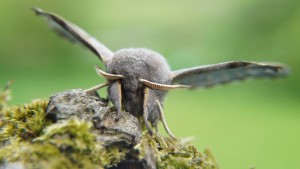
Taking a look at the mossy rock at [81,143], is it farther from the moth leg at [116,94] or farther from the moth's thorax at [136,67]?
the moth's thorax at [136,67]

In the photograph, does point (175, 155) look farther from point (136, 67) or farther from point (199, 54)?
point (199, 54)

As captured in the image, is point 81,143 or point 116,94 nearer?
point 81,143

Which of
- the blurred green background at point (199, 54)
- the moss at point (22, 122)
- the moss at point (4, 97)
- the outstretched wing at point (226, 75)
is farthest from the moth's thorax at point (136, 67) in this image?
the blurred green background at point (199, 54)

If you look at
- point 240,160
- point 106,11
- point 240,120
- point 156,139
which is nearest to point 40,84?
point 106,11

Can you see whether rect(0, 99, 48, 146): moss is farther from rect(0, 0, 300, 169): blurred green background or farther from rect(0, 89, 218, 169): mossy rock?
rect(0, 0, 300, 169): blurred green background

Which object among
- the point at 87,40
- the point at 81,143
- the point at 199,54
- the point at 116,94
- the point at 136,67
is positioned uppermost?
the point at 199,54

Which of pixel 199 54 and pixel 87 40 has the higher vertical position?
pixel 199 54

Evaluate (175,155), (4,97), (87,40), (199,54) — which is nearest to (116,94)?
(175,155)

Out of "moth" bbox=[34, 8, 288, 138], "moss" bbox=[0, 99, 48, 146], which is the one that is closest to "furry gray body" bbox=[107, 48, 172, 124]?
"moth" bbox=[34, 8, 288, 138]
